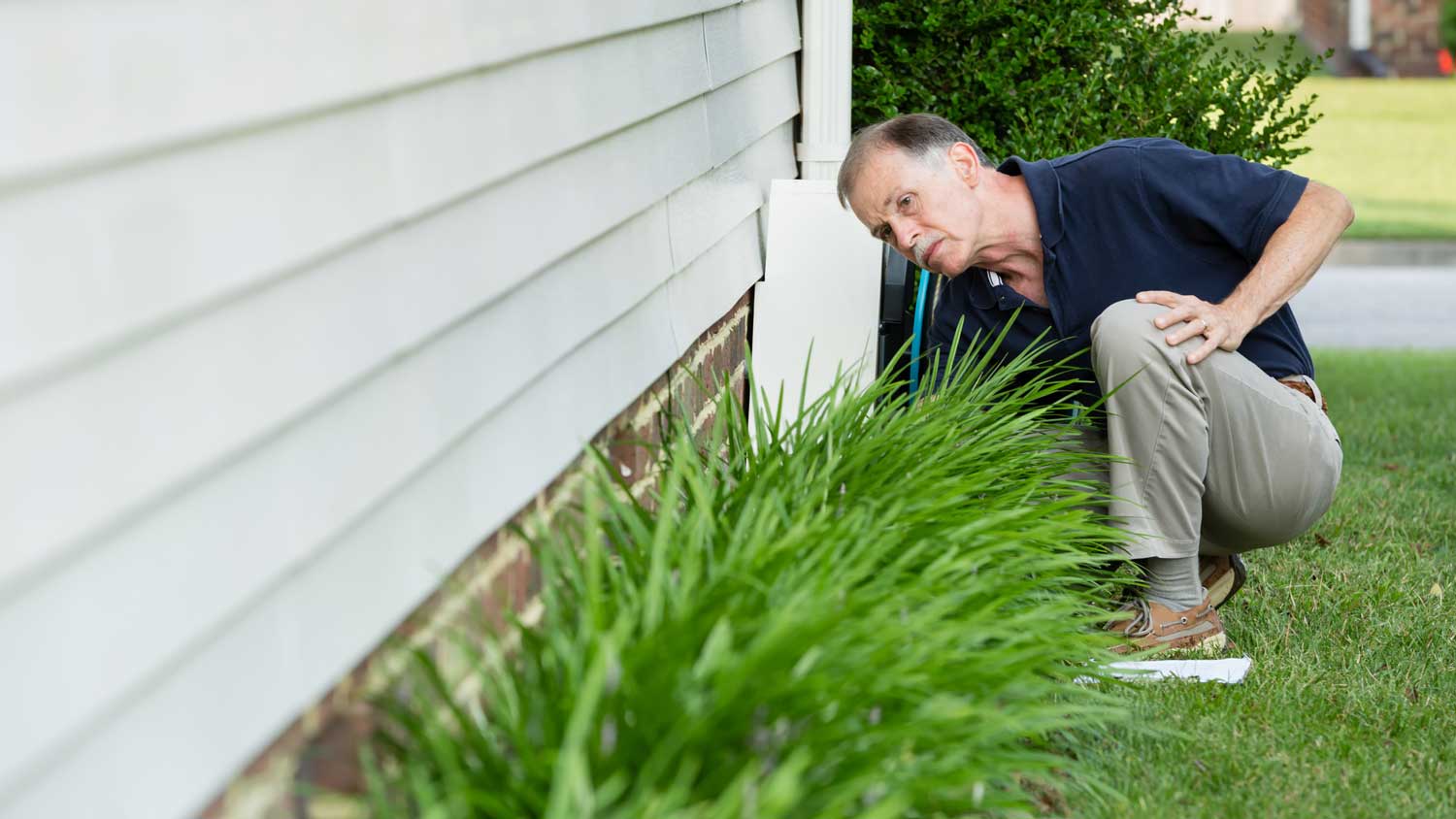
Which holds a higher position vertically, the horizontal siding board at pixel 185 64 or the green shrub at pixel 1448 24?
the horizontal siding board at pixel 185 64

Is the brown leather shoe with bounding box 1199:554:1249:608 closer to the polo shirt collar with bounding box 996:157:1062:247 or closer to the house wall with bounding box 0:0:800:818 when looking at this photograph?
the polo shirt collar with bounding box 996:157:1062:247

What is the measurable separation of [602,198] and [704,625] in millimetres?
1003

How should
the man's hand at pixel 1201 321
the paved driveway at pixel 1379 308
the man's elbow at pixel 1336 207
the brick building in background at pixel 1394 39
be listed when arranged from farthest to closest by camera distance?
the brick building in background at pixel 1394 39, the paved driveway at pixel 1379 308, the man's elbow at pixel 1336 207, the man's hand at pixel 1201 321

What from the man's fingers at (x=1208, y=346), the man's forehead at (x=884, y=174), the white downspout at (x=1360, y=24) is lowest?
the white downspout at (x=1360, y=24)

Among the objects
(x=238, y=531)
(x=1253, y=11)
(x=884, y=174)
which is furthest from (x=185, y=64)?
(x=1253, y=11)

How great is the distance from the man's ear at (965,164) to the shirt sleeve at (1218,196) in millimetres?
352

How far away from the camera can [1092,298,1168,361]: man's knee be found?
9.96 feet

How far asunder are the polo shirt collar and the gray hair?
0.14 m

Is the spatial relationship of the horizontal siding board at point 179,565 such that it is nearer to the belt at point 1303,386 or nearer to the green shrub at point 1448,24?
the belt at point 1303,386

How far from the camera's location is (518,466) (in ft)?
7.09

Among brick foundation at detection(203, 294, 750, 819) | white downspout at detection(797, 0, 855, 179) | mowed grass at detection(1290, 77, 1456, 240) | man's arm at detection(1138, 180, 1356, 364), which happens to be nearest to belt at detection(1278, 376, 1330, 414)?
man's arm at detection(1138, 180, 1356, 364)

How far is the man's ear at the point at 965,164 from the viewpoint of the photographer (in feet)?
10.9

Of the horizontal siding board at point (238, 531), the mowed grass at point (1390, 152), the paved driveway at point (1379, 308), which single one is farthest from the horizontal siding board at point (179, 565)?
the mowed grass at point (1390, 152)

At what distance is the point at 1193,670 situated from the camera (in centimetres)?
297
